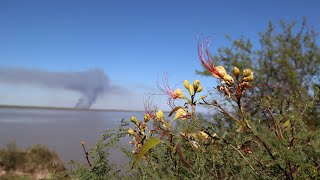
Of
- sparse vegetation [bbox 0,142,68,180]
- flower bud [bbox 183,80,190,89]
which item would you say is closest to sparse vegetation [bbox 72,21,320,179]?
flower bud [bbox 183,80,190,89]

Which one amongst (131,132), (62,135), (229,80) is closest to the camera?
(229,80)

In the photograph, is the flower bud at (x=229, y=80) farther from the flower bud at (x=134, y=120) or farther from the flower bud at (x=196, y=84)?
the flower bud at (x=134, y=120)

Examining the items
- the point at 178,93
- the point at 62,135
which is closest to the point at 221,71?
the point at 178,93

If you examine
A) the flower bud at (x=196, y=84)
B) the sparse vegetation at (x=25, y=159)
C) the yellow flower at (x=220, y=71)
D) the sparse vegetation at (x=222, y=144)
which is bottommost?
the sparse vegetation at (x=25, y=159)

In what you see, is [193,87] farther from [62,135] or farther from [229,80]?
[62,135]

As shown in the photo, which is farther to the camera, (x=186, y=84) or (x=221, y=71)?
(x=186, y=84)

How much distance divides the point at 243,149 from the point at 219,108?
0.30 meters

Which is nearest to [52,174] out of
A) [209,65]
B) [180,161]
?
[180,161]

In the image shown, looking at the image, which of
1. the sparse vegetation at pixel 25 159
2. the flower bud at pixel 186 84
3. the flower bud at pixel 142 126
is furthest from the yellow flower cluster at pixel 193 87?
the sparse vegetation at pixel 25 159

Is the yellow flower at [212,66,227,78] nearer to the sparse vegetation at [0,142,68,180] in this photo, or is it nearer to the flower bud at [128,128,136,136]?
the flower bud at [128,128,136,136]

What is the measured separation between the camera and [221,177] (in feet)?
4.74

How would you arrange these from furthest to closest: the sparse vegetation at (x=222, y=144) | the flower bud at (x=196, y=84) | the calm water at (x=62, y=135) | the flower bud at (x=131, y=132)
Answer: the calm water at (x=62, y=135), the flower bud at (x=131, y=132), the flower bud at (x=196, y=84), the sparse vegetation at (x=222, y=144)

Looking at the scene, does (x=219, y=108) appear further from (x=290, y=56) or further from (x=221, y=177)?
(x=290, y=56)

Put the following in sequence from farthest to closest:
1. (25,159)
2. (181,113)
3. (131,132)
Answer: (25,159)
(131,132)
(181,113)
